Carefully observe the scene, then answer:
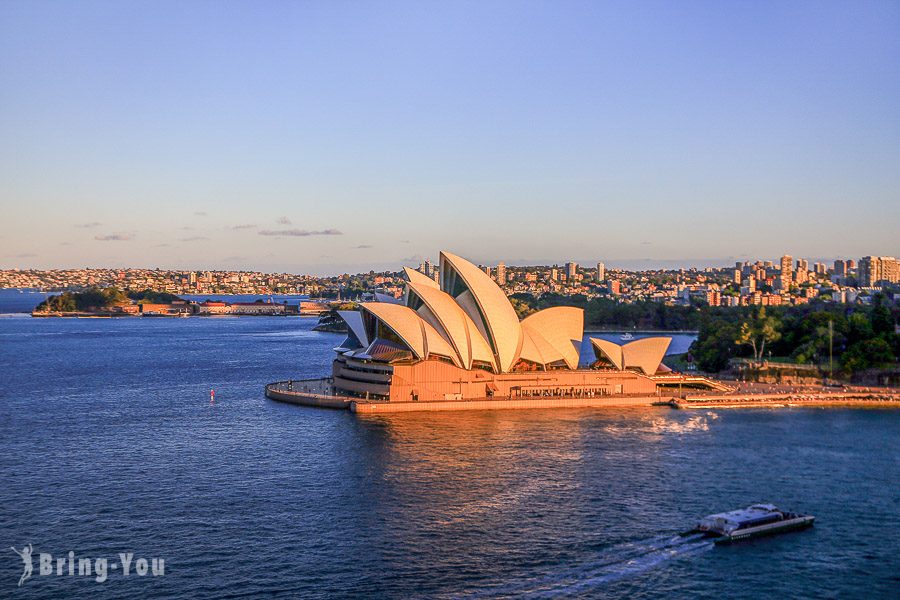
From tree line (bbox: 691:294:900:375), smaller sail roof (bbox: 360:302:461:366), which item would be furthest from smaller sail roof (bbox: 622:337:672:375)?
tree line (bbox: 691:294:900:375)

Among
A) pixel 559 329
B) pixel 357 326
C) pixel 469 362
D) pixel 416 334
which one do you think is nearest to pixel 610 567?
pixel 469 362

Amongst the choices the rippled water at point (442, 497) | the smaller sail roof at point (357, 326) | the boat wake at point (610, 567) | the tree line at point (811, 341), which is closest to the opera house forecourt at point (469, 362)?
the smaller sail roof at point (357, 326)

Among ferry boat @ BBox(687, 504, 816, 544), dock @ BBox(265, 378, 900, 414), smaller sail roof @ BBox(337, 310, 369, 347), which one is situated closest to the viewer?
ferry boat @ BBox(687, 504, 816, 544)

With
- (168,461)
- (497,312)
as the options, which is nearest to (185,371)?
(497,312)

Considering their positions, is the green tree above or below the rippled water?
above

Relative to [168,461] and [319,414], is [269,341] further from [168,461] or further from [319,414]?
[168,461]

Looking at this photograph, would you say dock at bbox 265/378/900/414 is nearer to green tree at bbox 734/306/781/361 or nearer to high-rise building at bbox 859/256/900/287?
green tree at bbox 734/306/781/361

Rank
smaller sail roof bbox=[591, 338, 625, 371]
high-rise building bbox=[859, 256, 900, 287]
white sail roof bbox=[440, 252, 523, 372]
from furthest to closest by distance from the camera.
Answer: high-rise building bbox=[859, 256, 900, 287] → smaller sail roof bbox=[591, 338, 625, 371] → white sail roof bbox=[440, 252, 523, 372]
